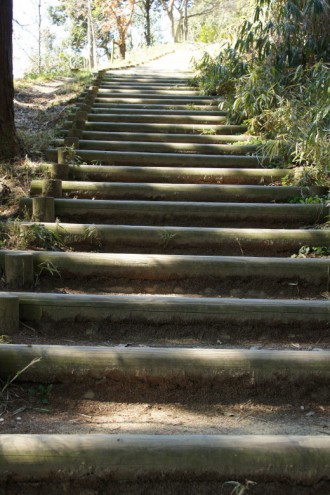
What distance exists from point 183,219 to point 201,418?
205cm

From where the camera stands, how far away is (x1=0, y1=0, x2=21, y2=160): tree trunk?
4668mm

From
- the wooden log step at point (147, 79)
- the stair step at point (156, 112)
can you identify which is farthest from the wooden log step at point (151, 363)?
the wooden log step at point (147, 79)

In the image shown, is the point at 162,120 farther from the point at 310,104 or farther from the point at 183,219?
the point at 183,219

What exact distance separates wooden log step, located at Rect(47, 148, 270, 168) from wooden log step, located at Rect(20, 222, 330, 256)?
1.56 metres

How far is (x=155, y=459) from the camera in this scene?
6.00ft

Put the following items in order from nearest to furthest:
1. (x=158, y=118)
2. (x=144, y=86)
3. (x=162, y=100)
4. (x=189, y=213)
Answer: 1. (x=189, y=213)
2. (x=158, y=118)
3. (x=162, y=100)
4. (x=144, y=86)

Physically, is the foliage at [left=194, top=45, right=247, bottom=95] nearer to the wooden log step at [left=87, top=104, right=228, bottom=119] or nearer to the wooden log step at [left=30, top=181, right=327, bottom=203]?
the wooden log step at [left=87, top=104, right=228, bottom=119]

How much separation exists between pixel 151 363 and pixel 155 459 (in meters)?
0.58

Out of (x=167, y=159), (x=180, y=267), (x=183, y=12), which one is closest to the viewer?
(x=180, y=267)

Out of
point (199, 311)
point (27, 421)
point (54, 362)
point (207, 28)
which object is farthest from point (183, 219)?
point (207, 28)

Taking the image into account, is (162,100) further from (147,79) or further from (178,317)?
(178,317)

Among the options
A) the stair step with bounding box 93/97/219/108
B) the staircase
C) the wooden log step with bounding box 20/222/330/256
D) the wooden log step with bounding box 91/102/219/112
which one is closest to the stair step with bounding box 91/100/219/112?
the wooden log step with bounding box 91/102/219/112

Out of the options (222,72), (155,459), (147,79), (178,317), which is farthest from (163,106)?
(155,459)

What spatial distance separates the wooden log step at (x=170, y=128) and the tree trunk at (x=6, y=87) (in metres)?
1.28
